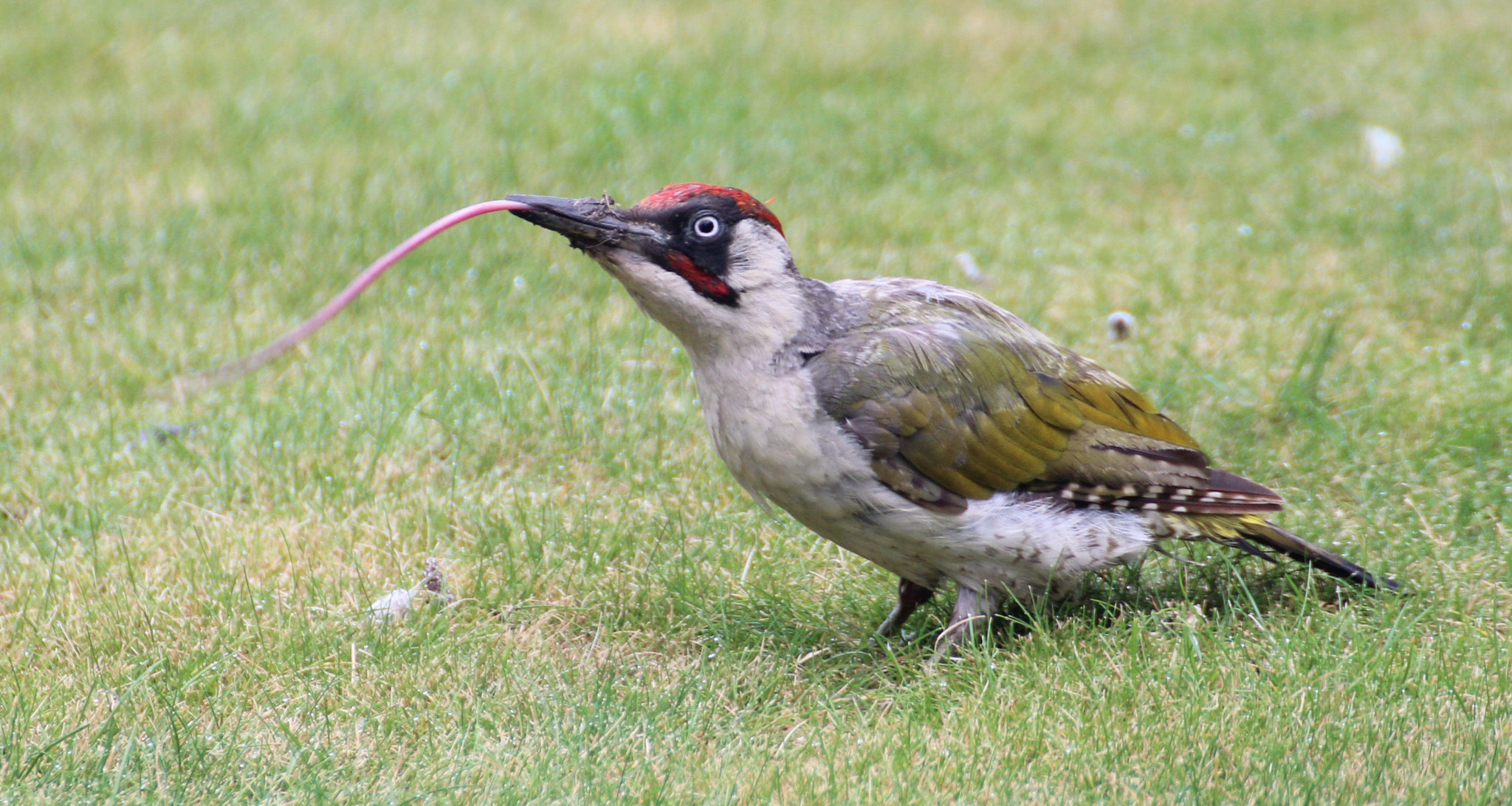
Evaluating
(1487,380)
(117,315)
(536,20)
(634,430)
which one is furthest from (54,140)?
(1487,380)

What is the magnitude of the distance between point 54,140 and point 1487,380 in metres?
6.60

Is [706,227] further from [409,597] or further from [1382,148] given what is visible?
[1382,148]

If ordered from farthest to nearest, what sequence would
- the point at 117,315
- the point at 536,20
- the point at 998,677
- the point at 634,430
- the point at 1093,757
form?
the point at 536,20
the point at 117,315
the point at 634,430
the point at 998,677
the point at 1093,757

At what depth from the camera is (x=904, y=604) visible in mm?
4402

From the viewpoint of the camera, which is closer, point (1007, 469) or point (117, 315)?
point (1007, 469)

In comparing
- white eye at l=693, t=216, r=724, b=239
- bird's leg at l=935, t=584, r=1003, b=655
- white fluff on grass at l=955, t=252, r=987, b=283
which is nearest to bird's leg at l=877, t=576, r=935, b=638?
bird's leg at l=935, t=584, r=1003, b=655

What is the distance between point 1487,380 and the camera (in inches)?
216

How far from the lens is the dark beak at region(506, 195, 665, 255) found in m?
3.80

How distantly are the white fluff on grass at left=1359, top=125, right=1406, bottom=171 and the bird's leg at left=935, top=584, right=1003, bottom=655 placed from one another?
4.91m

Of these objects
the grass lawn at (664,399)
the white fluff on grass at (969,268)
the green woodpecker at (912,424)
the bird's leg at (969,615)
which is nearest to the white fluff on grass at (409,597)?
the grass lawn at (664,399)

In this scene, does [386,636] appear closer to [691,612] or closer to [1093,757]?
[691,612]

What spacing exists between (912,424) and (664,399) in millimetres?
1808

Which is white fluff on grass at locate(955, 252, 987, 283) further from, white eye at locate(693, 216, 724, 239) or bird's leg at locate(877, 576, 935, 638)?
white eye at locate(693, 216, 724, 239)

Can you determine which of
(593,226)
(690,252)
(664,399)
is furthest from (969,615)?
(664,399)
